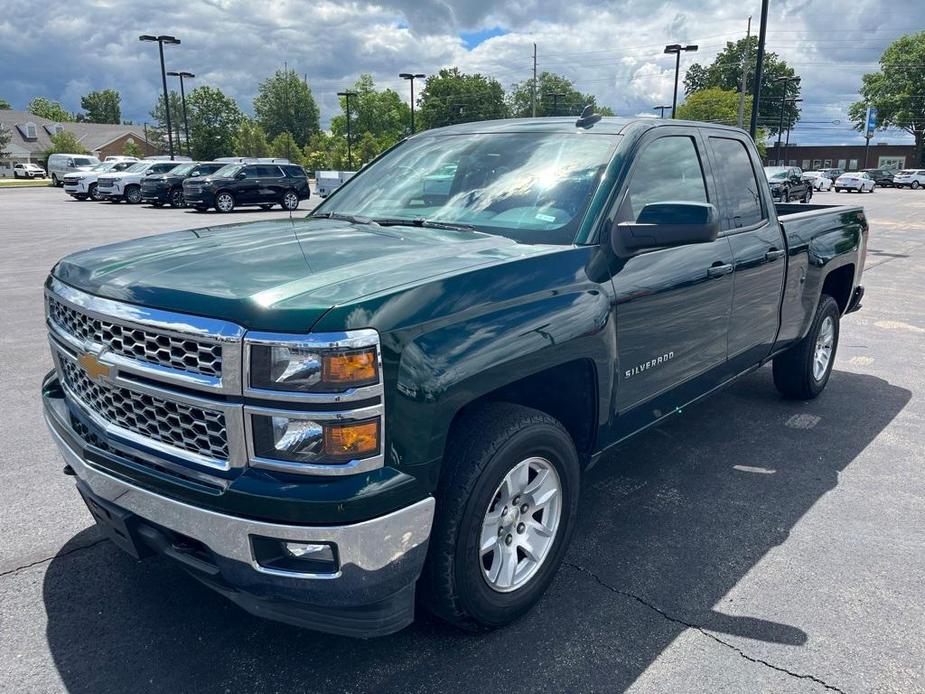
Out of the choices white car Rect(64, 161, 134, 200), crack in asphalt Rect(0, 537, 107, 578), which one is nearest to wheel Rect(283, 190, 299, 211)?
crack in asphalt Rect(0, 537, 107, 578)

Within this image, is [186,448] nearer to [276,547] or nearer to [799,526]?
[276,547]

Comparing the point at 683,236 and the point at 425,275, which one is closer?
the point at 425,275

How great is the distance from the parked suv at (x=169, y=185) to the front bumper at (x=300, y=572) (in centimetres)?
2681

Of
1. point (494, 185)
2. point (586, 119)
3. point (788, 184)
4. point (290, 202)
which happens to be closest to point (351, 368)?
point (494, 185)

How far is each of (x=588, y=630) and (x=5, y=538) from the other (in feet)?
8.82

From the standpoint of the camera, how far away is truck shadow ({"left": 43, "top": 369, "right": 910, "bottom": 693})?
2.52m

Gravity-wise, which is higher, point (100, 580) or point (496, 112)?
→ point (496, 112)

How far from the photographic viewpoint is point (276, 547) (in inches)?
84.7

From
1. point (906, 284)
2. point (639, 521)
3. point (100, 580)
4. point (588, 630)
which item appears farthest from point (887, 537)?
point (906, 284)

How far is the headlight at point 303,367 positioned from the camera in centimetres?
202

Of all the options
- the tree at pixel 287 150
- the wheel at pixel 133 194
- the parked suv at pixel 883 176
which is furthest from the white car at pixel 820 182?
the tree at pixel 287 150

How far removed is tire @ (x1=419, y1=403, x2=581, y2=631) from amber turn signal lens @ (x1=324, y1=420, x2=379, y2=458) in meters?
0.42

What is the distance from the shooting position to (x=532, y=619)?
286 centimetres

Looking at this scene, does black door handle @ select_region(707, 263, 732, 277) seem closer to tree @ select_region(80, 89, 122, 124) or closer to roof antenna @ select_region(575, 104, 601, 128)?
roof antenna @ select_region(575, 104, 601, 128)
